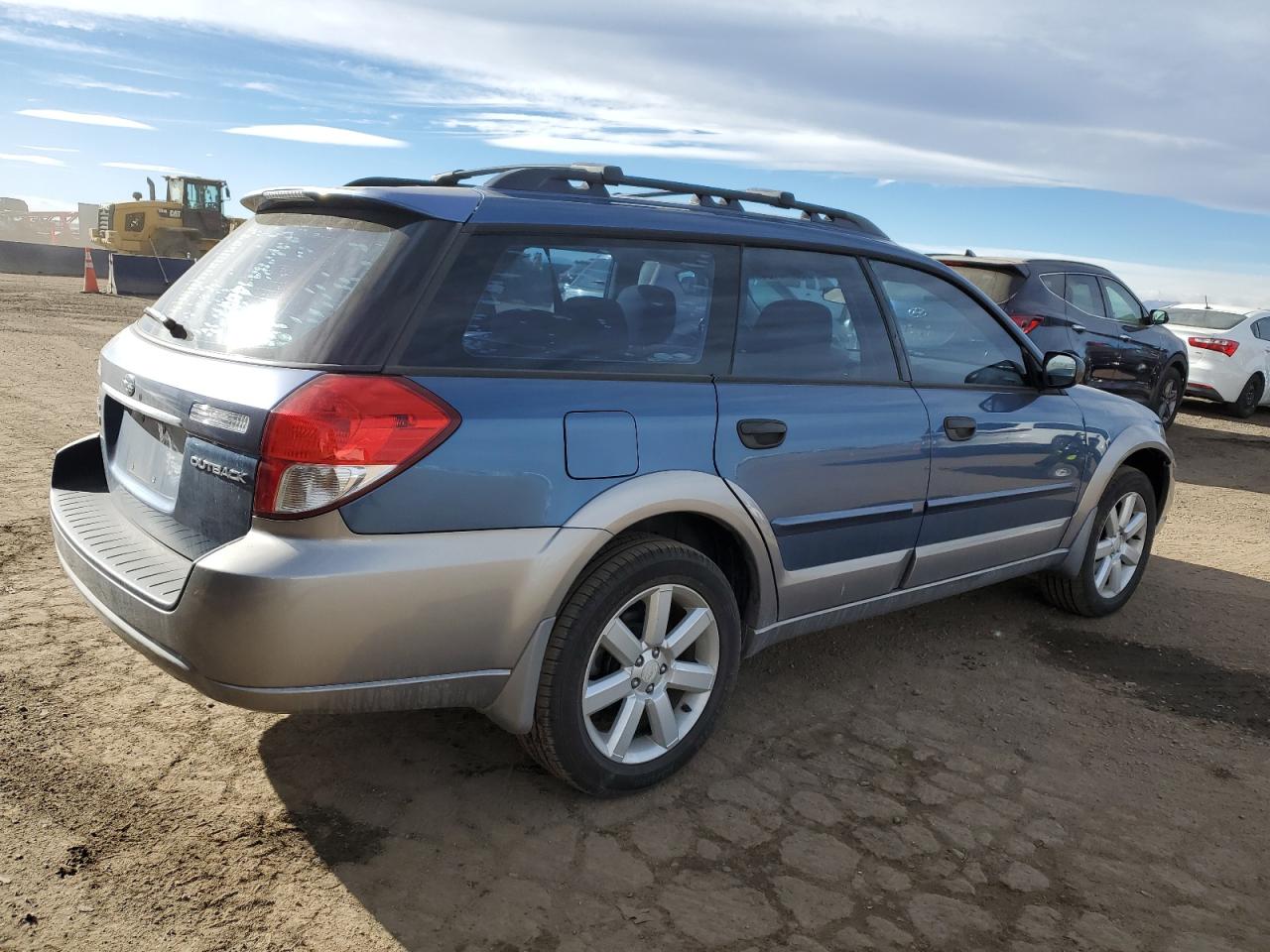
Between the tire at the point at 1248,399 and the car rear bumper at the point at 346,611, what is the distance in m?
13.8

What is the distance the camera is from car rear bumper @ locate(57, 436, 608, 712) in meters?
2.45

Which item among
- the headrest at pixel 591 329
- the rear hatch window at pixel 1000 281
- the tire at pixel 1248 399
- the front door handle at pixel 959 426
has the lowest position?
the tire at pixel 1248 399

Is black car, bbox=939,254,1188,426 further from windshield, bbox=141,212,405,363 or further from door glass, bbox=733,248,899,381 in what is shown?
windshield, bbox=141,212,405,363

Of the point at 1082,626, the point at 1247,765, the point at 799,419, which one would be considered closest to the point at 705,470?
the point at 799,419

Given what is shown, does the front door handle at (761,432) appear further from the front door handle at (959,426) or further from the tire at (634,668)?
the front door handle at (959,426)

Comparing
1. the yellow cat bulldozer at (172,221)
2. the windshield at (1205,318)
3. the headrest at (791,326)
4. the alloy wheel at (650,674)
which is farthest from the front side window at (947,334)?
the yellow cat bulldozer at (172,221)

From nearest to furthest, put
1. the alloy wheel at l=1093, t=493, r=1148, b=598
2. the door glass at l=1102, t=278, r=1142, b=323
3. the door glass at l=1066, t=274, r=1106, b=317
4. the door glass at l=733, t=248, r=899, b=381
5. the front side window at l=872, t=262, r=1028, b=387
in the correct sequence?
the door glass at l=733, t=248, r=899, b=381, the front side window at l=872, t=262, r=1028, b=387, the alloy wheel at l=1093, t=493, r=1148, b=598, the door glass at l=1066, t=274, r=1106, b=317, the door glass at l=1102, t=278, r=1142, b=323

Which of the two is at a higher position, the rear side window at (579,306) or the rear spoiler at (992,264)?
the rear spoiler at (992,264)

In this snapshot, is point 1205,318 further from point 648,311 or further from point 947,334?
point 648,311

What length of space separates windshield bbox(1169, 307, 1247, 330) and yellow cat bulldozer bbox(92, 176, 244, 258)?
77.3 feet

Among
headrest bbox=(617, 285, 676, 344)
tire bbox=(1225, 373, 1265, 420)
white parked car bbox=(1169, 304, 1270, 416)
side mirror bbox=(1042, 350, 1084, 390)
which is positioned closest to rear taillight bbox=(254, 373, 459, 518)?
headrest bbox=(617, 285, 676, 344)

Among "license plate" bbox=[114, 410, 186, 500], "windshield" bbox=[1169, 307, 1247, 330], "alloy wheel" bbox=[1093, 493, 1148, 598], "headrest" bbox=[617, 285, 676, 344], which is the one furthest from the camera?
"windshield" bbox=[1169, 307, 1247, 330]

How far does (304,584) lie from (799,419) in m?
1.66

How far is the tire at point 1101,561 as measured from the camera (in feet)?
16.2
